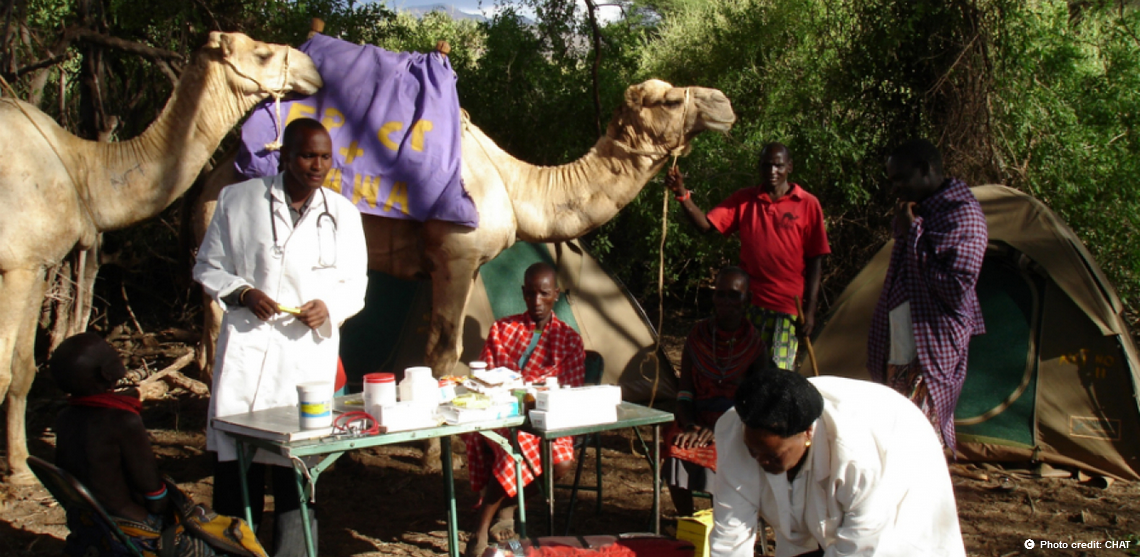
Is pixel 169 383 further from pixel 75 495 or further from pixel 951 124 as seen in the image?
pixel 951 124

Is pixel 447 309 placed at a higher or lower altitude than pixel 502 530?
higher

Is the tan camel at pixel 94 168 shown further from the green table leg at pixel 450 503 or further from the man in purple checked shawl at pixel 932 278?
the man in purple checked shawl at pixel 932 278

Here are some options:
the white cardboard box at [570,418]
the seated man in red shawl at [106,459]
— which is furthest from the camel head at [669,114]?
the seated man in red shawl at [106,459]

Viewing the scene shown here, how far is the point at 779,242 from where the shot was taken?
4844mm

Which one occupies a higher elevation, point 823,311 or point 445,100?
point 445,100

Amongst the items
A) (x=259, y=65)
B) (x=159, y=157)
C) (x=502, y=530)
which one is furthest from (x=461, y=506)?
(x=259, y=65)

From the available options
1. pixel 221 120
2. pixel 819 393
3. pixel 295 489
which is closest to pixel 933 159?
pixel 819 393


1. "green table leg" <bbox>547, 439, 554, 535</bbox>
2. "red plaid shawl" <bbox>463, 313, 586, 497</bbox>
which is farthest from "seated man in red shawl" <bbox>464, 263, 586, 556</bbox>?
"green table leg" <bbox>547, 439, 554, 535</bbox>

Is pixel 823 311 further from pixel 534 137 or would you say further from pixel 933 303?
pixel 933 303

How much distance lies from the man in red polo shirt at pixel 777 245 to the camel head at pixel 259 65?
1.96 metres

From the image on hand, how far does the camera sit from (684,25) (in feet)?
46.5

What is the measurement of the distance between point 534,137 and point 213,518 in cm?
626

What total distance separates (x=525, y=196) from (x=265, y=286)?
209 cm

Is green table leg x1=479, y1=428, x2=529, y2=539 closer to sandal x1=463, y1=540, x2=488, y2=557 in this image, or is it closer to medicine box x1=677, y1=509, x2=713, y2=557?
sandal x1=463, y1=540, x2=488, y2=557
